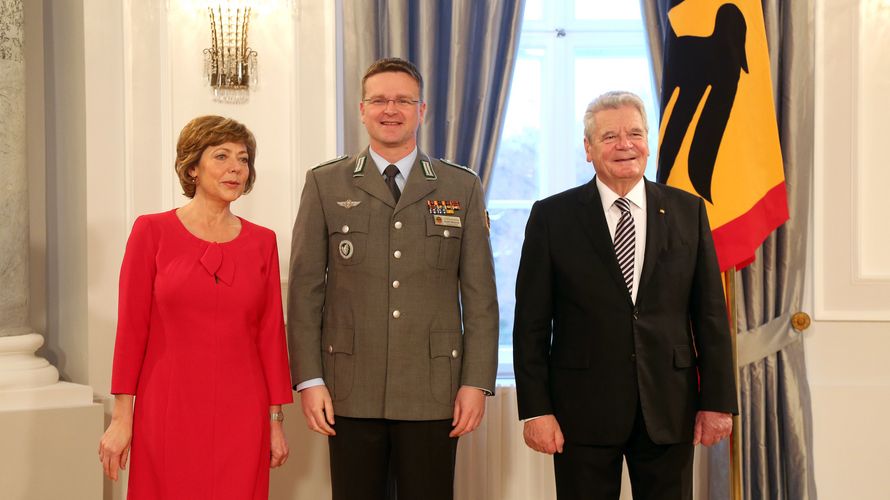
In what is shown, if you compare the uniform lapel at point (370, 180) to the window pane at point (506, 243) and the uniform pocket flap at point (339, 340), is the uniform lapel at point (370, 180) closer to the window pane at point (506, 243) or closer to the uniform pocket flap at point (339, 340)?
the uniform pocket flap at point (339, 340)

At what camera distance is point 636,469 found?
224cm

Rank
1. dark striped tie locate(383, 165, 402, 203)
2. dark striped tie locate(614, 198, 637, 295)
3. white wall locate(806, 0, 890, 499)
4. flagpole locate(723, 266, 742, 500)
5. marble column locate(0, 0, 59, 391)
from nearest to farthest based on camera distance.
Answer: dark striped tie locate(614, 198, 637, 295) → dark striped tie locate(383, 165, 402, 203) → flagpole locate(723, 266, 742, 500) → marble column locate(0, 0, 59, 391) → white wall locate(806, 0, 890, 499)

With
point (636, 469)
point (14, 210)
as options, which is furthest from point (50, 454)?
point (636, 469)

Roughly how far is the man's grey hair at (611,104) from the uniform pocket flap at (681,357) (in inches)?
22.2

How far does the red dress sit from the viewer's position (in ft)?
7.02

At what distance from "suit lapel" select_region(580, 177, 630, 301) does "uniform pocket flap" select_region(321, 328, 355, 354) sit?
0.67m

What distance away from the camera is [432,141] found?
3.24 m

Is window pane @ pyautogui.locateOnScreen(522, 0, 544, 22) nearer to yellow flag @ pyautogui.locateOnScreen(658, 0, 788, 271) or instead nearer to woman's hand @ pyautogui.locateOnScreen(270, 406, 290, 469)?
yellow flag @ pyautogui.locateOnScreen(658, 0, 788, 271)

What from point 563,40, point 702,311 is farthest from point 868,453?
point 563,40

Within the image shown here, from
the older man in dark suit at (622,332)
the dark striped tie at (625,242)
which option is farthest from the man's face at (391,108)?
the dark striped tie at (625,242)

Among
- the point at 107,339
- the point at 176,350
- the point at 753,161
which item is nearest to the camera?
the point at 176,350

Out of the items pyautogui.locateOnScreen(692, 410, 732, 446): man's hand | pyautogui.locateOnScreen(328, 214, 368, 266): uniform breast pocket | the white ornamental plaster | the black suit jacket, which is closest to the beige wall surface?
the white ornamental plaster

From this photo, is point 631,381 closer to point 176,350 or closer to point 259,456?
point 259,456

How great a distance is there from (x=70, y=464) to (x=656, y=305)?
2.05 meters
